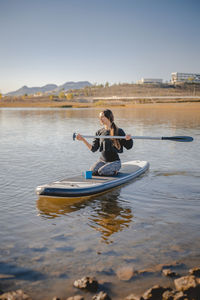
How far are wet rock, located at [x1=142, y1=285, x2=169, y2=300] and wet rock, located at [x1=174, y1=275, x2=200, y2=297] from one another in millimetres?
199

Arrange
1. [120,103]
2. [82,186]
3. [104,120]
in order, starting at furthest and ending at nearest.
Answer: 1. [120,103]
2. [104,120]
3. [82,186]

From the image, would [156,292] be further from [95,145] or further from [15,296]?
[95,145]

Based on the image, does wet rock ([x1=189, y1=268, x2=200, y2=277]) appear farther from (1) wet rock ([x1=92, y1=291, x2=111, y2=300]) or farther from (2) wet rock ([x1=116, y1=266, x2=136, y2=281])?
(1) wet rock ([x1=92, y1=291, x2=111, y2=300])

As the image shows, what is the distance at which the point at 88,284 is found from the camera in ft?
12.5

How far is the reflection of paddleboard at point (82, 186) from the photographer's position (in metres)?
7.13

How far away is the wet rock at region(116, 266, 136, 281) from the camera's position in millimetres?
4078

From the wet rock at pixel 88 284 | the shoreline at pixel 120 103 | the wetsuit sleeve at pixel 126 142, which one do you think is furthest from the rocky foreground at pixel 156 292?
the shoreline at pixel 120 103

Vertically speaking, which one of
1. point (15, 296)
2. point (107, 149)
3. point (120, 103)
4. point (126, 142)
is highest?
point (120, 103)

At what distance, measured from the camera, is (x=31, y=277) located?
4.12m

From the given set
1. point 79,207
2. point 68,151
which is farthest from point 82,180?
point 68,151

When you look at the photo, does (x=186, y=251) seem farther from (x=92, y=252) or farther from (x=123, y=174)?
(x=123, y=174)

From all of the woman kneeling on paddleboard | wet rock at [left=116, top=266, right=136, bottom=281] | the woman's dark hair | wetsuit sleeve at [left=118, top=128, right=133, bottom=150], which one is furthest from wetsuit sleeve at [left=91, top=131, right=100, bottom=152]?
wet rock at [left=116, top=266, right=136, bottom=281]

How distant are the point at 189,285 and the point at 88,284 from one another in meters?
1.24

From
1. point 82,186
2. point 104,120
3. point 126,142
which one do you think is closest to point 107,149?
point 126,142
